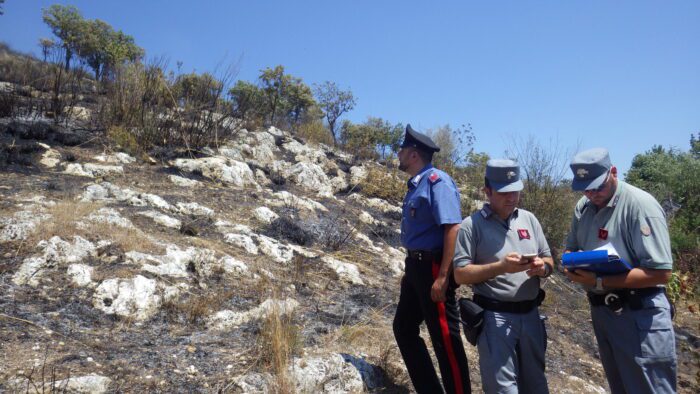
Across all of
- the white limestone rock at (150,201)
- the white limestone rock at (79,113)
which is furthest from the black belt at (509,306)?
the white limestone rock at (79,113)

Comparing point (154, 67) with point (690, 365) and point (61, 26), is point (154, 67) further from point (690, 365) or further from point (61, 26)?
point (61, 26)

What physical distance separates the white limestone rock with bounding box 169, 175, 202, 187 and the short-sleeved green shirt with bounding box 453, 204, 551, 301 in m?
4.44

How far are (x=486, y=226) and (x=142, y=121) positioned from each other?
19.7 feet

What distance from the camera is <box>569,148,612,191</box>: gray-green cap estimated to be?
7.70 feet

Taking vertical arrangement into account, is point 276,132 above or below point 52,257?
above

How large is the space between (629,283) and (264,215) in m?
4.09

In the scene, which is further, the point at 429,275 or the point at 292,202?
the point at 292,202

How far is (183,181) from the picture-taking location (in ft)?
19.8

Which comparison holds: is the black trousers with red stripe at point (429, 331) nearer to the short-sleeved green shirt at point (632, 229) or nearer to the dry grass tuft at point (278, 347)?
the dry grass tuft at point (278, 347)

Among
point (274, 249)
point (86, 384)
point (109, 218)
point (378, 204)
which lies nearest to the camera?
point (86, 384)

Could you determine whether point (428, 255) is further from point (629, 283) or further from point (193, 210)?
point (193, 210)

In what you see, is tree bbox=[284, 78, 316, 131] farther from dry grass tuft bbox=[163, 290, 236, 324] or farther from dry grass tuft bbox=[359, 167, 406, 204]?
dry grass tuft bbox=[163, 290, 236, 324]

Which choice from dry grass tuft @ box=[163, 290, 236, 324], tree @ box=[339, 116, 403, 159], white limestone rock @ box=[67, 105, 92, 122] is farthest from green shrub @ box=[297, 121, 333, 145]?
dry grass tuft @ box=[163, 290, 236, 324]

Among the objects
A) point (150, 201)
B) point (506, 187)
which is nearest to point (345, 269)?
point (150, 201)
